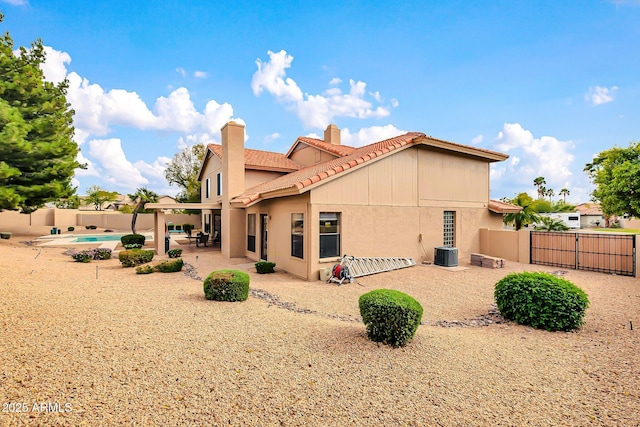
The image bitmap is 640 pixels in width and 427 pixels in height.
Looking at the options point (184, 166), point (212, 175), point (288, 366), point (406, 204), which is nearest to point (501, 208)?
point (406, 204)

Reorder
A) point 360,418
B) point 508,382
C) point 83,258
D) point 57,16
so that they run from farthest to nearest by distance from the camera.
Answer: point 83,258 < point 57,16 < point 508,382 < point 360,418

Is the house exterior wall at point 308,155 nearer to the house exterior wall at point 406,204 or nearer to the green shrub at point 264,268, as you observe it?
the house exterior wall at point 406,204

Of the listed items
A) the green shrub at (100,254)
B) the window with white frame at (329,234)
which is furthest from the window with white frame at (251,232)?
the green shrub at (100,254)

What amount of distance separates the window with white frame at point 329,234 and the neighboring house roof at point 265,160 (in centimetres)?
870

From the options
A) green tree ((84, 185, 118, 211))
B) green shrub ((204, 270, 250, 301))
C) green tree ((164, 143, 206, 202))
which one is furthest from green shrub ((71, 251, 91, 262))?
green tree ((84, 185, 118, 211))

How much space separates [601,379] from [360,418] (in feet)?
11.4

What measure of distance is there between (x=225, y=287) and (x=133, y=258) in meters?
7.60

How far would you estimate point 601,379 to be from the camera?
409 cm

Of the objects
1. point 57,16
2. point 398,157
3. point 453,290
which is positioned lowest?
point 453,290

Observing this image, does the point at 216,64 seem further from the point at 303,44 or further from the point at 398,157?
the point at 398,157

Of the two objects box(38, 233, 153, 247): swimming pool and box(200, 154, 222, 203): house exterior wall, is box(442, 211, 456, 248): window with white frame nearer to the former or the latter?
box(200, 154, 222, 203): house exterior wall

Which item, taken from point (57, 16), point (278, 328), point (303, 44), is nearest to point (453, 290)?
point (278, 328)

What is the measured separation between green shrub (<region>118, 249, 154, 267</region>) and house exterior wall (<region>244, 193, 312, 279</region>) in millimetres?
4864

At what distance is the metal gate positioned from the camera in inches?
451
